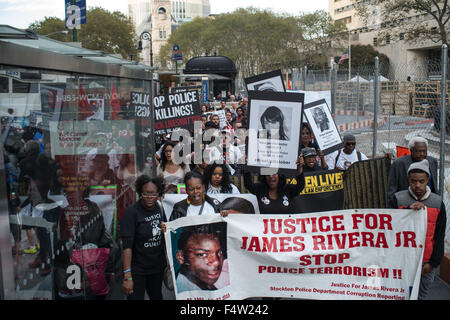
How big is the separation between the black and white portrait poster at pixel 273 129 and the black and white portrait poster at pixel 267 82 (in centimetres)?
232

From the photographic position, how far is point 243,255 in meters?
4.61

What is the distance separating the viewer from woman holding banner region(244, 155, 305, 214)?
503 centimetres

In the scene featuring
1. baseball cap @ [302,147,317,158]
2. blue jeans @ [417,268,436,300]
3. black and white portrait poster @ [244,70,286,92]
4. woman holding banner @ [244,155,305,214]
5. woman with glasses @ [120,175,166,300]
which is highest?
black and white portrait poster @ [244,70,286,92]

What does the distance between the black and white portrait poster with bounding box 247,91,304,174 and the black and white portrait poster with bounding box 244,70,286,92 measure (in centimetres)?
232

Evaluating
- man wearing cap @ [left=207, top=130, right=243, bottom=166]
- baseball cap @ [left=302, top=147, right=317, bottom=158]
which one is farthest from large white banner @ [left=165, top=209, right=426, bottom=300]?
man wearing cap @ [left=207, top=130, right=243, bottom=166]

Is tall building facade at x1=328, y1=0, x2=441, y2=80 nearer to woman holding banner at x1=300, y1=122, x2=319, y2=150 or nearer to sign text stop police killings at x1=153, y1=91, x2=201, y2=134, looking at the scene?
woman holding banner at x1=300, y1=122, x2=319, y2=150

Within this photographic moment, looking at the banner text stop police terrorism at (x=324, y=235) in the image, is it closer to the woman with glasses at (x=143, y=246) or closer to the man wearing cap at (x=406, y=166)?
the woman with glasses at (x=143, y=246)

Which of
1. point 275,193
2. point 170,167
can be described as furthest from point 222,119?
point 275,193

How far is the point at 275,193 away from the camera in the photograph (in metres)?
5.15

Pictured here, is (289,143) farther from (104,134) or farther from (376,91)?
(376,91)

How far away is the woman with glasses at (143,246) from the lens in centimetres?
443

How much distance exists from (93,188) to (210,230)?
159 cm

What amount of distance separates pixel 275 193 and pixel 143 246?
4.74 feet
